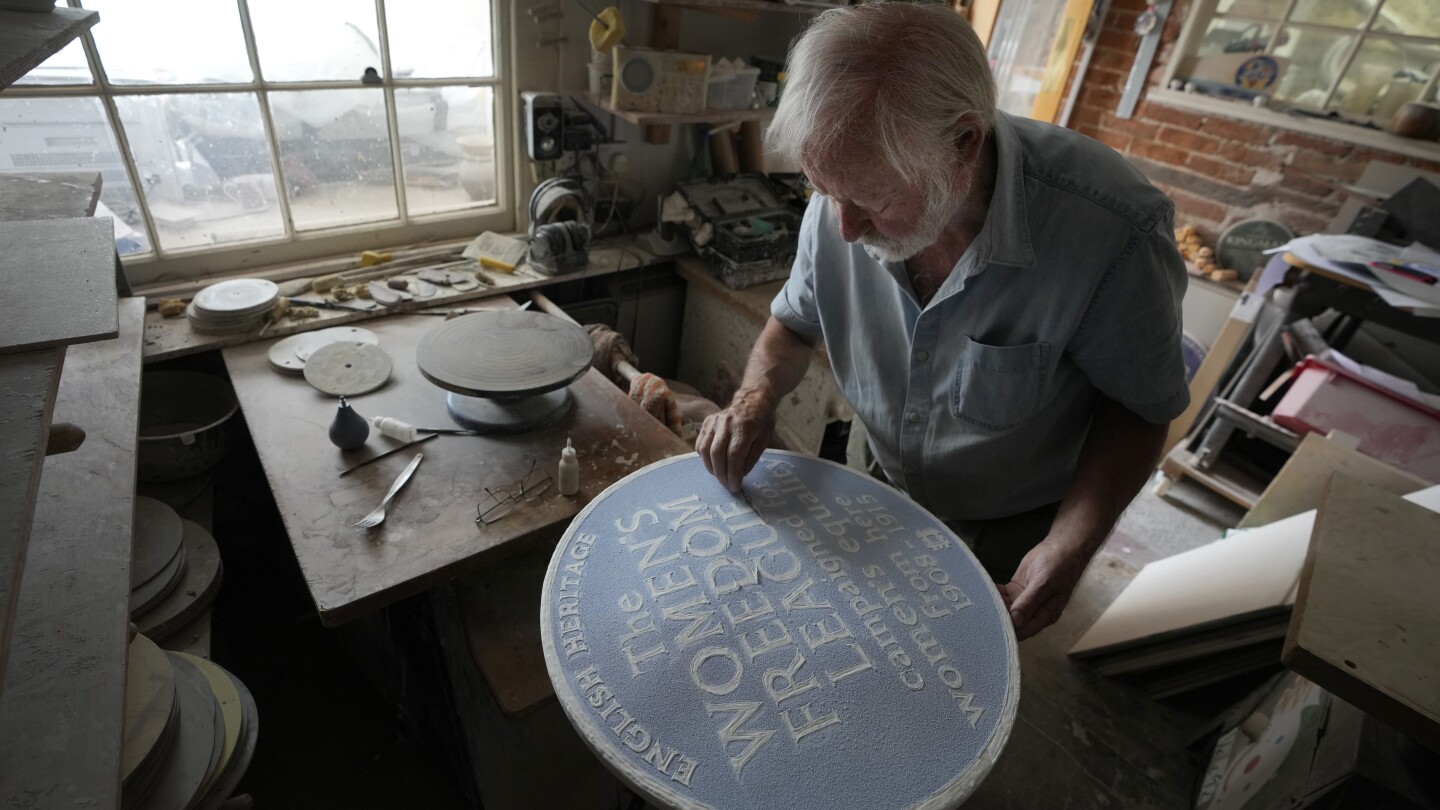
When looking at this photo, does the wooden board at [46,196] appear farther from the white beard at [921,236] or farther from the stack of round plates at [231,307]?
the white beard at [921,236]

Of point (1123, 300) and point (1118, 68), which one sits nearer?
point (1123, 300)

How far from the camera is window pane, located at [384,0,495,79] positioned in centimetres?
228

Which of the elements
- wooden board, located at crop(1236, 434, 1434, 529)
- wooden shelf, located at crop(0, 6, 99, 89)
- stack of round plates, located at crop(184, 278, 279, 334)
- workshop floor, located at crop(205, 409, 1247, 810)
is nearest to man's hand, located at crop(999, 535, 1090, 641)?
workshop floor, located at crop(205, 409, 1247, 810)

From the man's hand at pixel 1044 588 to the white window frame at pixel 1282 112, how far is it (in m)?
3.18

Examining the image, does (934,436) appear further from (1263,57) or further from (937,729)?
(1263,57)

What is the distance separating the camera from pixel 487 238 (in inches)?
104

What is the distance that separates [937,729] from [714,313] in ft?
7.16

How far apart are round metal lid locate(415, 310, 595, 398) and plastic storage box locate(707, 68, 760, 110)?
1.29 meters

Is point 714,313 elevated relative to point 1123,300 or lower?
lower

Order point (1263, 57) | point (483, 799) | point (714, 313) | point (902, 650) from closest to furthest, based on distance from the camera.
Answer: point (902, 650) → point (483, 799) → point (714, 313) → point (1263, 57)

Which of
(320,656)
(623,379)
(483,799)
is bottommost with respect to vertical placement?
(320,656)

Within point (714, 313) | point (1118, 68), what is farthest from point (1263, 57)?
point (714, 313)

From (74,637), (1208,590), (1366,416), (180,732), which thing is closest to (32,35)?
(74,637)

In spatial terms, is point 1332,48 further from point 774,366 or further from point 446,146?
point 446,146
